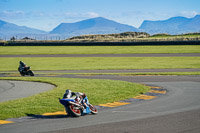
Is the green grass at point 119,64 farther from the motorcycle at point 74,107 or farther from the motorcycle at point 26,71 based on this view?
the motorcycle at point 74,107

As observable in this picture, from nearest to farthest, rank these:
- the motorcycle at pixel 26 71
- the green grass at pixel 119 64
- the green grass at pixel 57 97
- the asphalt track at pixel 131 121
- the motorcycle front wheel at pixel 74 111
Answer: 1. the asphalt track at pixel 131 121
2. the motorcycle front wheel at pixel 74 111
3. the green grass at pixel 57 97
4. the motorcycle at pixel 26 71
5. the green grass at pixel 119 64

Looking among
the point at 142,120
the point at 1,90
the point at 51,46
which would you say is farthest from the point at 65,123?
the point at 51,46

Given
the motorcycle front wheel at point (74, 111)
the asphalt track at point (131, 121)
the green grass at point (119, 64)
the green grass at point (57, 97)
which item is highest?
the motorcycle front wheel at point (74, 111)

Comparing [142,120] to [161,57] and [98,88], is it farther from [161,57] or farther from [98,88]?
[161,57]

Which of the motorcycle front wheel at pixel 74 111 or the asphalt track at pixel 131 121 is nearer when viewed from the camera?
the asphalt track at pixel 131 121

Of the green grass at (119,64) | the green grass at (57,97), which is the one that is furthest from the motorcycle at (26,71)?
the green grass at (119,64)

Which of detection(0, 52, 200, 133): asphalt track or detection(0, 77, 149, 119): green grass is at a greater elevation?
detection(0, 52, 200, 133): asphalt track

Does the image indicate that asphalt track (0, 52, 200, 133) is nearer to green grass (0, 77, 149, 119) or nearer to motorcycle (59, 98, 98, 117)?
motorcycle (59, 98, 98, 117)

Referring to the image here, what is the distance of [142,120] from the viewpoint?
1278 centimetres

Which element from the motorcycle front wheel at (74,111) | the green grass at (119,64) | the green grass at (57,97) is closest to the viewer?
the motorcycle front wheel at (74,111)

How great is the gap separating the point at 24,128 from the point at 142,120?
3932mm

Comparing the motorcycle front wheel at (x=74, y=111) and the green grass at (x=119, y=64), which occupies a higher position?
the motorcycle front wheel at (x=74, y=111)

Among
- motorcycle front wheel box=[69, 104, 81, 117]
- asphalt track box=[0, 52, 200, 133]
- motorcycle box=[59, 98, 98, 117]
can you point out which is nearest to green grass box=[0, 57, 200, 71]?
asphalt track box=[0, 52, 200, 133]

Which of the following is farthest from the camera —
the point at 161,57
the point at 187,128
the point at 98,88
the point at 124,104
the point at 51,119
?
the point at 161,57
